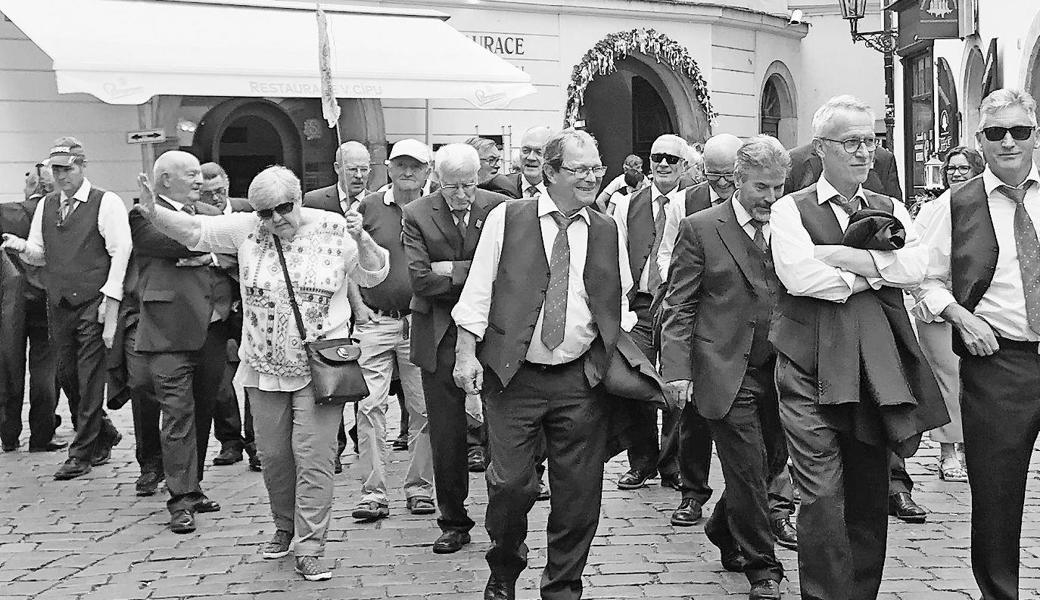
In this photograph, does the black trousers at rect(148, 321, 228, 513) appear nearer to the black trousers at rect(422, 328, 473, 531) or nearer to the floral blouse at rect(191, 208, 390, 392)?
the floral blouse at rect(191, 208, 390, 392)

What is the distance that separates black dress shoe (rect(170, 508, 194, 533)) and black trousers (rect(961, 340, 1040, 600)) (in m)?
4.30

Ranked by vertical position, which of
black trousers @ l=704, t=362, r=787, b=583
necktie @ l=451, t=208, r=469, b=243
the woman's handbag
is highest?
necktie @ l=451, t=208, r=469, b=243

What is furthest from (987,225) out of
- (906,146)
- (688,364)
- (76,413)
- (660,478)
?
(906,146)

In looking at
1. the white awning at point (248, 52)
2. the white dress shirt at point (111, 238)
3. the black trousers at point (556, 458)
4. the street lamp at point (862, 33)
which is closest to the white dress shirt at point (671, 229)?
the black trousers at point (556, 458)

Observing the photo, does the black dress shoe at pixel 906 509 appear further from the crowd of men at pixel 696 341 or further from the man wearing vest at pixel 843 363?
the man wearing vest at pixel 843 363

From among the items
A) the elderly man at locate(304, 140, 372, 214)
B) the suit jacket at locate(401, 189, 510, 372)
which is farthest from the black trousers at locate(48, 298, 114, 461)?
the suit jacket at locate(401, 189, 510, 372)

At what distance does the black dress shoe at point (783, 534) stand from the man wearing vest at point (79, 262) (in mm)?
4605

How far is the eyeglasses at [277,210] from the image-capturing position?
6891 mm

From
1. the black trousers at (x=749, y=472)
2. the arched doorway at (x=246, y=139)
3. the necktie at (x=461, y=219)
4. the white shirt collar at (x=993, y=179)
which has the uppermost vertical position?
the arched doorway at (x=246, y=139)

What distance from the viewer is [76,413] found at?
10.6 metres

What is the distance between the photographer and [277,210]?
6.90 metres

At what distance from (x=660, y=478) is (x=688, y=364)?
2959mm

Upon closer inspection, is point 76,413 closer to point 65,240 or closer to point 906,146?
point 65,240

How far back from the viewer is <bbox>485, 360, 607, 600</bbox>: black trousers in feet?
19.6
